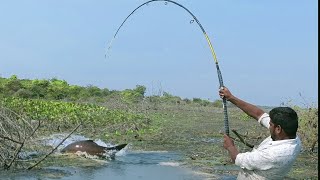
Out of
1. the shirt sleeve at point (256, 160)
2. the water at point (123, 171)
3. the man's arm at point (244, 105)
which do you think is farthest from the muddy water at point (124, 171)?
the shirt sleeve at point (256, 160)

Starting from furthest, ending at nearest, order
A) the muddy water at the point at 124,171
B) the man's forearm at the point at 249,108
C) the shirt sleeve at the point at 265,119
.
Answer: the muddy water at the point at 124,171 < the man's forearm at the point at 249,108 < the shirt sleeve at the point at 265,119

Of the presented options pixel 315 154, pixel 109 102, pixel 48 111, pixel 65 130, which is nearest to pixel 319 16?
pixel 315 154

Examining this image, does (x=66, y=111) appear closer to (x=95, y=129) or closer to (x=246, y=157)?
(x=95, y=129)

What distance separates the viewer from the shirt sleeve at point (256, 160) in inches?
206

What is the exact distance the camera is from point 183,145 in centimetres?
1823

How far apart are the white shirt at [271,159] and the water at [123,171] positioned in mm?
6484

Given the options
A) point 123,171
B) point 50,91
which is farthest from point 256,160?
point 50,91

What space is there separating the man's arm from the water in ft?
19.2

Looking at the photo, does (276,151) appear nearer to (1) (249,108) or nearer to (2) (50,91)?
(1) (249,108)

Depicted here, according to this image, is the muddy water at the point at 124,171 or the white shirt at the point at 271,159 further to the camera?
the muddy water at the point at 124,171

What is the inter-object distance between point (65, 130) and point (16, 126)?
812cm

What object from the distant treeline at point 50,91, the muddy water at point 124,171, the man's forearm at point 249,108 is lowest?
the muddy water at point 124,171

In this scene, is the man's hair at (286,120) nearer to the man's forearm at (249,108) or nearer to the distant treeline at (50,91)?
the man's forearm at (249,108)

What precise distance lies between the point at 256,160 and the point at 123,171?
24.9ft
